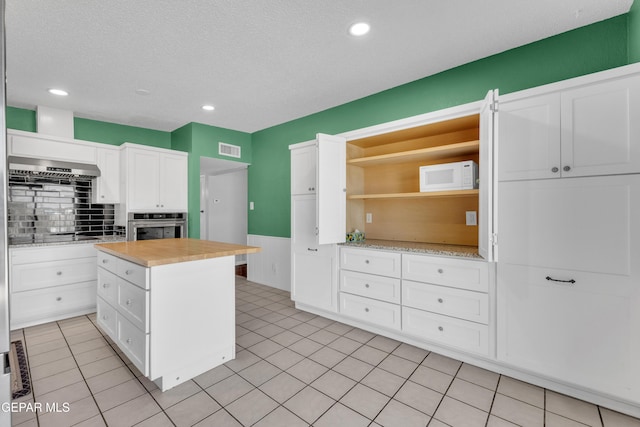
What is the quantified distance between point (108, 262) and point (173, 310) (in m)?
1.05

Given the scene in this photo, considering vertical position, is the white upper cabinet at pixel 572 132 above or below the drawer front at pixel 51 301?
above

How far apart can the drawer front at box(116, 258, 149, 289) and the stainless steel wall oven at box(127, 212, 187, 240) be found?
68.5 inches

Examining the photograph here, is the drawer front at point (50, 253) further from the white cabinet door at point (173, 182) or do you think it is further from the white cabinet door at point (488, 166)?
the white cabinet door at point (488, 166)

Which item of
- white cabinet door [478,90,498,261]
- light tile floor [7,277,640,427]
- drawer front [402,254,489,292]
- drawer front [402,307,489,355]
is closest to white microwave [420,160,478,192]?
white cabinet door [478,90,498,261]

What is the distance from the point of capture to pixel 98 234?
3996mm

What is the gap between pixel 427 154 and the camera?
2.72 metres

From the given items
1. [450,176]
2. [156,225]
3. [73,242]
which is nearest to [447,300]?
[450,176]

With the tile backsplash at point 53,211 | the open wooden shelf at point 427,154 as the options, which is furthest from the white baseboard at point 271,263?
the tile backsplash at point 53,211

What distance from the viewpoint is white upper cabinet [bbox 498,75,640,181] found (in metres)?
1.65

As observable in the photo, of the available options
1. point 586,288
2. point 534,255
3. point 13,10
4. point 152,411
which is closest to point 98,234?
point 13,10

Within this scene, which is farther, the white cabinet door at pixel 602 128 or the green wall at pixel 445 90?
the green wall at pixel 445 90

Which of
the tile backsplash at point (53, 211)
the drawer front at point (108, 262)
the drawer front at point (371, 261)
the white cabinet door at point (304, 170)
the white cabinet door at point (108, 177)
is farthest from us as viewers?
the white cabinet door at point (108, 177)

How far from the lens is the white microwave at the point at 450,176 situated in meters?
2.43

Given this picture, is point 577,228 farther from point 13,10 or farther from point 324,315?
point 13,10
